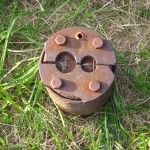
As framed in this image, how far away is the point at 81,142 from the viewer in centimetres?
262

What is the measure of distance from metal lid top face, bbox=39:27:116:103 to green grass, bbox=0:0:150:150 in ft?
1.02

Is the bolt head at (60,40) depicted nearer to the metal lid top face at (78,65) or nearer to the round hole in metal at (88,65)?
the metal lid top face at (78,65)

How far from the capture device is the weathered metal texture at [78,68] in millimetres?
2367

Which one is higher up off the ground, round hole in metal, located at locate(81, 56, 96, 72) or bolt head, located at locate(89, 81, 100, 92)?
round hole in metal, located at locate(81, 56, 96, 72)

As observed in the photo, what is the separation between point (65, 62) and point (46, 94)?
39 centimetres

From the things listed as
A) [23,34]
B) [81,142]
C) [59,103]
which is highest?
[23,34]

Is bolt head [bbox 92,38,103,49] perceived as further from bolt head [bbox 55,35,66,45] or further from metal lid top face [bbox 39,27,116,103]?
bolt head [bbox 55,35,66,45]

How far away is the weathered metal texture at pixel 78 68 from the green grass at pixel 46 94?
0.78 feet

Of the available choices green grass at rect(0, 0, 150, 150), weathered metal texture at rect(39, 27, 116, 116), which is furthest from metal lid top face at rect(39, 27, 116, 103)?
green grass at rect(0, 0, 150, 150)

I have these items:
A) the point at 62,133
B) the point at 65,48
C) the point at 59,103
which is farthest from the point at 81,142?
the point at 65,48

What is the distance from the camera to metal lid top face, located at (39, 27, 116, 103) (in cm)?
237

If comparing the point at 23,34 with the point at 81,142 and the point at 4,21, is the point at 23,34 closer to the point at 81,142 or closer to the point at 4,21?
the point at 4,21

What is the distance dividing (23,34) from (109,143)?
99cm

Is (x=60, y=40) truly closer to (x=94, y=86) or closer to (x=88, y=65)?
(x=88, y=65)
